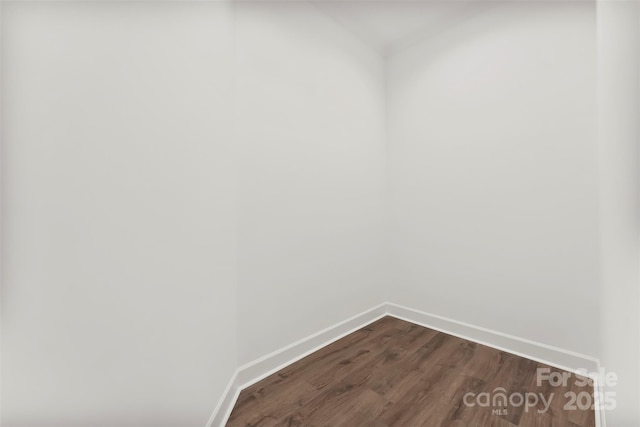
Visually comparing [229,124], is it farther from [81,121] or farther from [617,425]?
[617,425]

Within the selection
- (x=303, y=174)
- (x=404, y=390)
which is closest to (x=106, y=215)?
(x=303, y=174)

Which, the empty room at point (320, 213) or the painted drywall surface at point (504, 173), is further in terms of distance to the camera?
the painted drywall surface at point (504, 173)

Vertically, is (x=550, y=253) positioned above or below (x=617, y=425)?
above

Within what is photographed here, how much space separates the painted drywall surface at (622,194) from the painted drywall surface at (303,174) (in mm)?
1452

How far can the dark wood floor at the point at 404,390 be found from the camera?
1234mm

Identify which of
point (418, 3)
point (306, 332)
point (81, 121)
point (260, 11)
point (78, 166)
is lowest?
point (306, 332)

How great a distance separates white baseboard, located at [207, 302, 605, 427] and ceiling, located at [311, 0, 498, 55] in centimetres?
243

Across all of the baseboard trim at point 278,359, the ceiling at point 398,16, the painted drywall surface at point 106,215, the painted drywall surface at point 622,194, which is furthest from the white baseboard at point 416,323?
the ceiling at point 398,16

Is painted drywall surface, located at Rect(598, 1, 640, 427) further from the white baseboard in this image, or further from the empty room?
the white baseboard

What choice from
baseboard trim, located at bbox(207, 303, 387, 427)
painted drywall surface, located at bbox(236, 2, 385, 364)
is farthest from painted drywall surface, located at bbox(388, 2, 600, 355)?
baseboard trim, located at bbox(207, 303, 387, 427)

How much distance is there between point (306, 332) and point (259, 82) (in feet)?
5.56

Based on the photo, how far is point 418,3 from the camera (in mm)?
1926

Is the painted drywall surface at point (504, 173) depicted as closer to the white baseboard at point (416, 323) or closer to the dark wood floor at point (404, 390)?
the white baseboard at point (416, 323)

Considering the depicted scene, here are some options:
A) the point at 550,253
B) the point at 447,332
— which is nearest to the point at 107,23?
the point at 550,253
